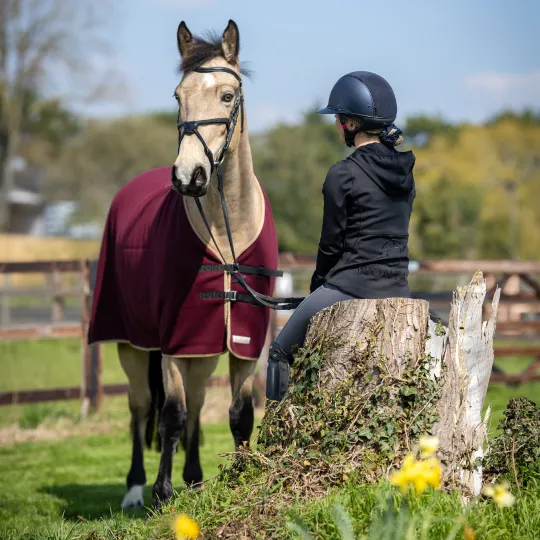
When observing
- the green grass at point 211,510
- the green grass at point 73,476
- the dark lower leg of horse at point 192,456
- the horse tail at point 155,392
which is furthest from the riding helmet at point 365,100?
the horse tail at point 155,392

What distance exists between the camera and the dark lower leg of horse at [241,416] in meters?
5.76

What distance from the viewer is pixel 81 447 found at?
29.7 feet

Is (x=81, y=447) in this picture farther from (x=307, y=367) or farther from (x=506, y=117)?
(x=506, y=117)

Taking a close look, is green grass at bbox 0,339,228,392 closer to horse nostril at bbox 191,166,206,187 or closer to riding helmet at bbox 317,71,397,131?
horse nostril at bbox 191,166,206,187

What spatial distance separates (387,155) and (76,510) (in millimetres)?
3674

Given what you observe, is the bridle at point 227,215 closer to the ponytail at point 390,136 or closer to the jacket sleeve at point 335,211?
the jacket sleeve at point 335,211

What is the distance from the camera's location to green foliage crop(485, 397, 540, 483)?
4105mm

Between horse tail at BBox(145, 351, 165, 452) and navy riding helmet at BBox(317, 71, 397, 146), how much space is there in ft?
10.7

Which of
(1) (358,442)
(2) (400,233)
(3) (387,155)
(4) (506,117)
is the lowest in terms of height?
(1) (358,442)

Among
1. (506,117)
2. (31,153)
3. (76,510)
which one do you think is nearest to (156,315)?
(76,510)

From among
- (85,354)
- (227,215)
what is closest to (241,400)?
(227,215)

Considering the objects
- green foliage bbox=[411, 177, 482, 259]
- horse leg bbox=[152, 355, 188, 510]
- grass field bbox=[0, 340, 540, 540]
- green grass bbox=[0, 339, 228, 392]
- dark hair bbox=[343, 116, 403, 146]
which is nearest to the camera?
grass field bbox=[0, 340, 540, 540]

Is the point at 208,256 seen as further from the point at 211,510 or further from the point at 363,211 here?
the point at 211,510

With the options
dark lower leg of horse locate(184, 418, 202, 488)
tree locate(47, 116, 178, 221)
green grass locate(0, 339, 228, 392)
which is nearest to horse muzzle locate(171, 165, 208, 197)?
dark lower leg of horse locate(184, 418, 202, 488)
